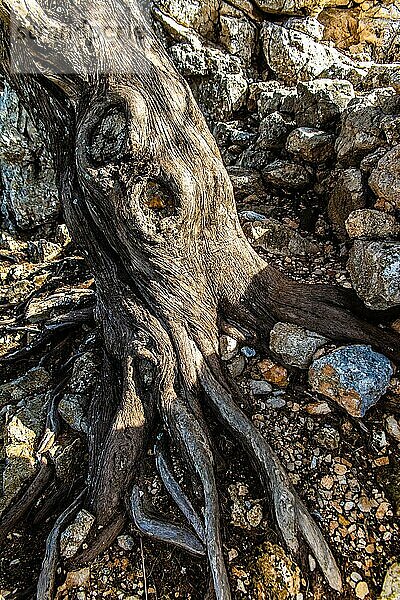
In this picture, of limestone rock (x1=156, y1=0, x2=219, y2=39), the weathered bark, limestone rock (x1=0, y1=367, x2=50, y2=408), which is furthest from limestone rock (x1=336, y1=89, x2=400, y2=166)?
limestone rock (x1=156, y1=0, x2=219, y2=39)

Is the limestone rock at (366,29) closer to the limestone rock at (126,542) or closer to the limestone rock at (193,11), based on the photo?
the limestone rock at (193,11)

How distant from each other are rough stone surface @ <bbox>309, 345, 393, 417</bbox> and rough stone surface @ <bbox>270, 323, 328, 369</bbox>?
0.12 m

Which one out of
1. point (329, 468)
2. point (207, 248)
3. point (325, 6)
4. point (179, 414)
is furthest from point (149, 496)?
point (325, 6)

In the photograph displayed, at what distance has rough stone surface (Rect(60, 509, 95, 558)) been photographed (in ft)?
9.27

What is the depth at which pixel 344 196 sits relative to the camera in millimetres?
4305

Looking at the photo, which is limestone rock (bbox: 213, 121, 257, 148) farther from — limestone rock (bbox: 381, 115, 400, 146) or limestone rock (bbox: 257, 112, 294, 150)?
limestone rock (bbox: 381, 115, 400, 146)

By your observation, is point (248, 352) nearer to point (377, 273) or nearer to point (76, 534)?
point (377, 273)

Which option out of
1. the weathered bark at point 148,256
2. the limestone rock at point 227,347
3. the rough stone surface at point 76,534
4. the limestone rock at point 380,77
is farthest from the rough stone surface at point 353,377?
the limestone rock at point 380,77

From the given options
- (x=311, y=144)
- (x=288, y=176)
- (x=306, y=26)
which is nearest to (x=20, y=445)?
(x=288, y=176)

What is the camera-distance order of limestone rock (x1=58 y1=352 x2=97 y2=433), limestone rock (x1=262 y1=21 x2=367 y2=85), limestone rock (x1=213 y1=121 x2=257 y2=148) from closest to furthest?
limestone rock (x1=58 y1=352 x2=97 y2=433) < limestone rock (x1=213 y1=121 x2=257 y2=148) < limestone rock (x1=262 y1=21 x2=367 y2=85)

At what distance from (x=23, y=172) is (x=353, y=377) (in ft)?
Result: 24.6

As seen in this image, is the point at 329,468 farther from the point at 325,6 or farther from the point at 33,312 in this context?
the point at 325,6

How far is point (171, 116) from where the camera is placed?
10.7 ft

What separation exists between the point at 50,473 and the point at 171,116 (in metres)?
2.97
